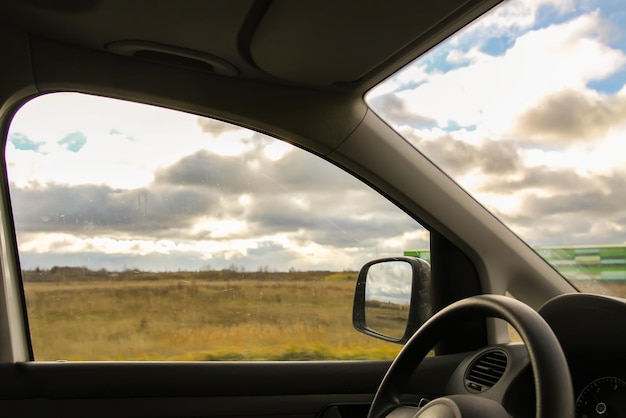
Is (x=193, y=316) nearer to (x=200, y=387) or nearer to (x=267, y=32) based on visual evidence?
(x=200, y=387)

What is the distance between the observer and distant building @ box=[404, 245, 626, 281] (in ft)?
7.35

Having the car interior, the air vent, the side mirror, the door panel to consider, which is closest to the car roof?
the car interior

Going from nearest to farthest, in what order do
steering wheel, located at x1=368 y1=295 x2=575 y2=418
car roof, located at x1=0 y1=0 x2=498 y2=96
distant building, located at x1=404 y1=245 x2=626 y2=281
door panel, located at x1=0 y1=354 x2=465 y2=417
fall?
steering wheel, located at x1=368 y1=295 x2=575 y2=418
car roof, located at x1=0 y1=0 x2=498 y2=96
distant building, located at x1=404 y1=245 x2=626 y2=281
door panel, located at x1=0 y1=354 x2=465 y2=417

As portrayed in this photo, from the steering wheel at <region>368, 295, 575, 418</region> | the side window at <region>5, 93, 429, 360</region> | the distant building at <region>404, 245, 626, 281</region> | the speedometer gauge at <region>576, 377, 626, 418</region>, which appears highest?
the side window at <region>5, 93, 429, 360</region>

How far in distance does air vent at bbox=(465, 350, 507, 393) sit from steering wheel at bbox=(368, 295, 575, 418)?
0.28m

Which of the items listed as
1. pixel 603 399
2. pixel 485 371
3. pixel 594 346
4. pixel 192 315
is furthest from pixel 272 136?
pixel 603 399

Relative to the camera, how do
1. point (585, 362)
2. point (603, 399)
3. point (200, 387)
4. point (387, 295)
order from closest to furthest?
point (603, 399) → point (585, 362) → point (200, 387) → point (387, 295)

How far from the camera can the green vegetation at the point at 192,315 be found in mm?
2771

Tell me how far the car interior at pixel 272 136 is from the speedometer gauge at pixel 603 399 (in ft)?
2.30

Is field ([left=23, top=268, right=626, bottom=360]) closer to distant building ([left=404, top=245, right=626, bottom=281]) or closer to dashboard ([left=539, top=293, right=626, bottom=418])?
distant building ([left=404, top=245, right=626, bottom=281])

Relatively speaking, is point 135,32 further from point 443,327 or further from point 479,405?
point 479,405

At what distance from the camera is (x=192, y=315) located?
110 inches

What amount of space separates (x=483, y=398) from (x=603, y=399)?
0.37 metres

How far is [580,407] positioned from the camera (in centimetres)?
169
